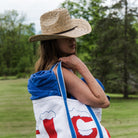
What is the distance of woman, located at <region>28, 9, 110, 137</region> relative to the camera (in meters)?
1.67

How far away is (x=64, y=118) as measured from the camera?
162 centimetres

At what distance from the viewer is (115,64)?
738 inches

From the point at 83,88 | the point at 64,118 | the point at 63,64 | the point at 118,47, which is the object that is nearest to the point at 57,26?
the point at 63,64

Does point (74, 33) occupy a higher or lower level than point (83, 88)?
higher

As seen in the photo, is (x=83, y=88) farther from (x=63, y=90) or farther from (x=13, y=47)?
(x=13, y=47)

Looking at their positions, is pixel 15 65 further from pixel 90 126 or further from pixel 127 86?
pixel 90 126

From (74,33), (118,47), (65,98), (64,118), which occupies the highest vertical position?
(74,33)

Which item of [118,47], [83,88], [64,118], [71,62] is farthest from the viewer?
[118,47]

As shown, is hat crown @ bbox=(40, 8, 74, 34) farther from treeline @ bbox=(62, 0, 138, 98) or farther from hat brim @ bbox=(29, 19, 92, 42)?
treeline @ bbox=(62, 0, 138, 98)

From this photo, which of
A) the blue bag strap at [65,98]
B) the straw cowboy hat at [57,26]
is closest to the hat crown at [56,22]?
the straw cowboy hat at [57,26]

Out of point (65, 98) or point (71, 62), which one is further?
point (71, 62)

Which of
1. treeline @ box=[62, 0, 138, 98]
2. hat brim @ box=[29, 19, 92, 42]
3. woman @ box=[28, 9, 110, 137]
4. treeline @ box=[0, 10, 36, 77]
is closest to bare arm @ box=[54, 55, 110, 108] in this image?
woman @ box=[28, 9, 110, 137]

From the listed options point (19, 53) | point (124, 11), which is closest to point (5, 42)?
point (19, 53)

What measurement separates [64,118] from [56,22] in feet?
2.30
